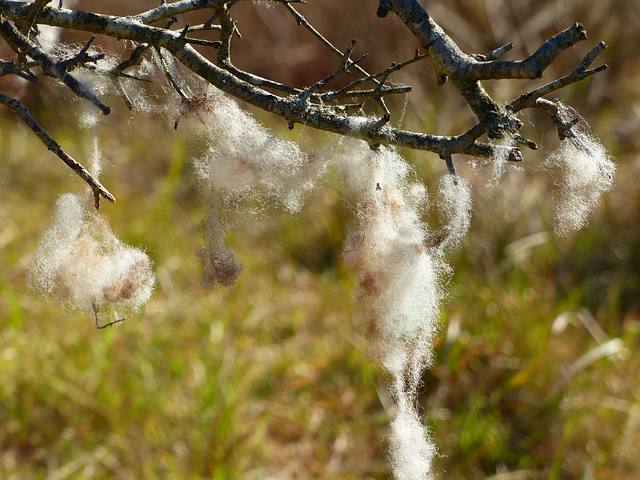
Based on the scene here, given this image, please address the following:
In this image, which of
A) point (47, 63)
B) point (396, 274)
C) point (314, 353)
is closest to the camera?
point (47, 63)

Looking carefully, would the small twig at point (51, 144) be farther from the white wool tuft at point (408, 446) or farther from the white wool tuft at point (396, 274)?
the white wool tuft at point (408, 446)

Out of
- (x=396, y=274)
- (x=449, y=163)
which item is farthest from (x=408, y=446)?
(x=449, y=163)

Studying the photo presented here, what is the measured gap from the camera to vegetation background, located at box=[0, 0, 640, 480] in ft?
5.21

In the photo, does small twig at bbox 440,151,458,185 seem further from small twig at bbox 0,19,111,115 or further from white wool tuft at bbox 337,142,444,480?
small twig at bbox 0,19,111,115

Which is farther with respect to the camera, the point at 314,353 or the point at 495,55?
the point at 314,353

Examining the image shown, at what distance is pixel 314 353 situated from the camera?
196 centimetres

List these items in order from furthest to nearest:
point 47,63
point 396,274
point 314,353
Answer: point 314,353
point 396,274
point 47,63

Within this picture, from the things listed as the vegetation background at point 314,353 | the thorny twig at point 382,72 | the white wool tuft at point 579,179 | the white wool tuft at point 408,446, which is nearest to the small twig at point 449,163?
the thorny twig at point 382,72

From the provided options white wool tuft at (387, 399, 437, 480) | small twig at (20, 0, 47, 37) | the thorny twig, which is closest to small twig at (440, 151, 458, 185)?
the thorny twig

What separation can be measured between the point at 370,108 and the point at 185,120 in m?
2.35

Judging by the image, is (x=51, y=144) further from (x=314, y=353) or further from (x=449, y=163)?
(x=314, y=353)

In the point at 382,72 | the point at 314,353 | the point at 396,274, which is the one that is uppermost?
the point at 314,353

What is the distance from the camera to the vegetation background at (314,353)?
62.5 inches

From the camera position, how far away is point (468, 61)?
533 millimetres
